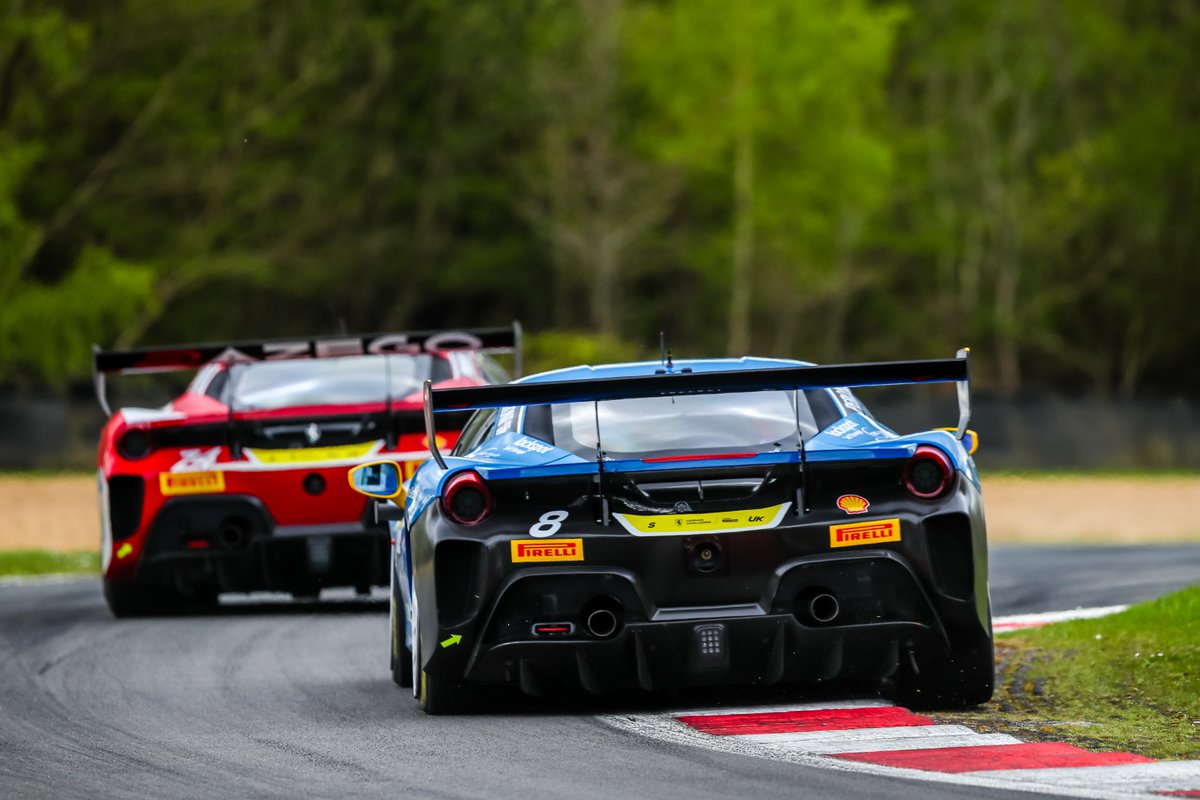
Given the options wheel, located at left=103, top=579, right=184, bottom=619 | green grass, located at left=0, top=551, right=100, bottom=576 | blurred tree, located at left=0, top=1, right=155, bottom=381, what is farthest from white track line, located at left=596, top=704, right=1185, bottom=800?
blurred tree, located at left=0, top=1, right=155, bottom=381

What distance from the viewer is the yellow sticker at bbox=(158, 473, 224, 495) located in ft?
39.7

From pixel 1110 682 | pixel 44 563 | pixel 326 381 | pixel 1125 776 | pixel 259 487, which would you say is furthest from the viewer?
pixel 44 563

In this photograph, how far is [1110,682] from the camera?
29.0 ft

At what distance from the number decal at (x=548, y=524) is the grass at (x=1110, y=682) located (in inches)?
58.3

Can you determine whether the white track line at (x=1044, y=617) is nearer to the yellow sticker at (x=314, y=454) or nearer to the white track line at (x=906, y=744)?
the yellow sticker at (x=314, y=454)

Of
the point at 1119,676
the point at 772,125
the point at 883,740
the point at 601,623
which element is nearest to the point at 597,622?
the point at 601,623

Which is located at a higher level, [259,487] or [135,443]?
[135,443]

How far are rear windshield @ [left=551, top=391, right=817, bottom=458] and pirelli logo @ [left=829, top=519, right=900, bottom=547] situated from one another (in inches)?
15.9

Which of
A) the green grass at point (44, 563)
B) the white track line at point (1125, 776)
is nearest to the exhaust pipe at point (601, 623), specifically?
the white track line at point (1125, 776)

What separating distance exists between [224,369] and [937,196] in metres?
54.7

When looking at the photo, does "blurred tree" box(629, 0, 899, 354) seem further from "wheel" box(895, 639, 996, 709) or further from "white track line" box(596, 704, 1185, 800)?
"white track line" box(596, 704, 1185, 800)

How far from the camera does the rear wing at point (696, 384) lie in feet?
24.4

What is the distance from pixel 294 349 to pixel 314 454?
24.9 inches

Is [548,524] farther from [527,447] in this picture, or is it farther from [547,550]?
[527,447]
